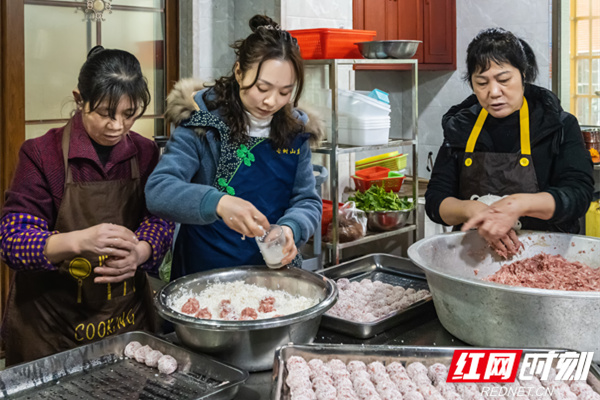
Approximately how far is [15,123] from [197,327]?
8.05 feet

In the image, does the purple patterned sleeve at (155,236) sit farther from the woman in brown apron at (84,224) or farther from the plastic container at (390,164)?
the plastic container at (390,164)

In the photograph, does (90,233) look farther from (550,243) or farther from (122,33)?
(122,33)

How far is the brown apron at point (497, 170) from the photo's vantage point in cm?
203

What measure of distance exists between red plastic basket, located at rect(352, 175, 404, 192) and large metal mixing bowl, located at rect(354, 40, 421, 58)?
795 millimetres

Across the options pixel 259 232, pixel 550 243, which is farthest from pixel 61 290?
pixel 550 243

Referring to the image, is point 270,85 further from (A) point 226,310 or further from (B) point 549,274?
(B) point 549,274

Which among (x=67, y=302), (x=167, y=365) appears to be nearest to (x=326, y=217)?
(x=67, y=302)

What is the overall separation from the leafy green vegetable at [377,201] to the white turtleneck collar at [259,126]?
2.06m

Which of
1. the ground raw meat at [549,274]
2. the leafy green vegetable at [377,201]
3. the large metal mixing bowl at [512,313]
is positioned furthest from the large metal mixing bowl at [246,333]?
the leafy green vegetable at [377,201]

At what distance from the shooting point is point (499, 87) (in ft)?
6.36

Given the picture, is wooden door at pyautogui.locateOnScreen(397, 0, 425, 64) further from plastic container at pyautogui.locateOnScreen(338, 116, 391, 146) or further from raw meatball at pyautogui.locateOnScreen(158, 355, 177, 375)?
raw meatball at pyautogui.locateOnScreen(158, 355, 177, 375)

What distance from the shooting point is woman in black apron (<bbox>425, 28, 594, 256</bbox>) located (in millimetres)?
1898

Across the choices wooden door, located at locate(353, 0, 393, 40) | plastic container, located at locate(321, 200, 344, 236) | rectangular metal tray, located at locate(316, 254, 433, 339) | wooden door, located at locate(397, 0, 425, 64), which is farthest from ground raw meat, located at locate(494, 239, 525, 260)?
wooden door, located at locate(397, 0, 425, 64)

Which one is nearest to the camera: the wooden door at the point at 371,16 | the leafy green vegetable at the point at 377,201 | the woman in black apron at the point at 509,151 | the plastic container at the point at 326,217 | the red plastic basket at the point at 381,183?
the woman in black apron at the point at 509,151
